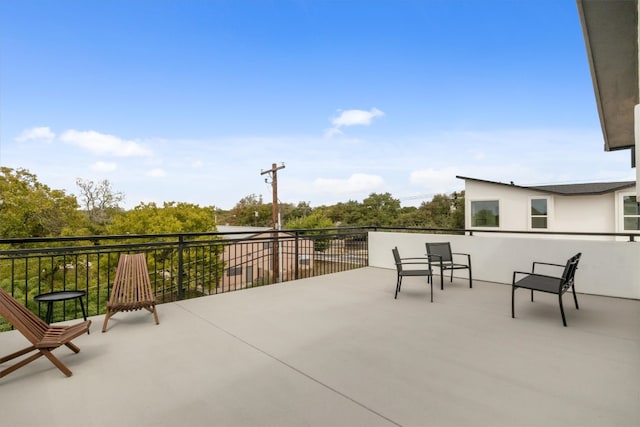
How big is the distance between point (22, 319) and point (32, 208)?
1931cm

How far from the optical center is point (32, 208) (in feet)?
54.0

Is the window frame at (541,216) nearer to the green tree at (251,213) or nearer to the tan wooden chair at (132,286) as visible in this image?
the tan wooden chair at (132,286)

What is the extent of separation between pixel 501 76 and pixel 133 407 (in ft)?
36.4

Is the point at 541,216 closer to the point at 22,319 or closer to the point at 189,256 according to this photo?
the point at 189,256

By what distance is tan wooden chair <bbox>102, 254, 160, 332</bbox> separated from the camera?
10.7 feet

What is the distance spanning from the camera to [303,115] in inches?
525

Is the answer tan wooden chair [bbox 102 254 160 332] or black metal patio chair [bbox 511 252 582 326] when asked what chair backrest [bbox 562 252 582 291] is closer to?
black metal patio chair [bbox 511 252 582 326]

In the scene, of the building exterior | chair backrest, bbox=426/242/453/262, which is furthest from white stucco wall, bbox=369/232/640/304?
the building exterior

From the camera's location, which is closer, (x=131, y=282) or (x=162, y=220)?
(x=131, y=282)

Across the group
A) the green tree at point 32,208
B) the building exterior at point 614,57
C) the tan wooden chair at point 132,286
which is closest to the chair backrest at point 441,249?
the building exterior at point 614,57

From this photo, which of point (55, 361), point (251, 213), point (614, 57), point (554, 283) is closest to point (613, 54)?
point (614, 57)

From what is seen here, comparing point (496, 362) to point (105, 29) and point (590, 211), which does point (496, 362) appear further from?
point (105, 29)

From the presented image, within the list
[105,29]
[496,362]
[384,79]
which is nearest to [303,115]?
[384,79]

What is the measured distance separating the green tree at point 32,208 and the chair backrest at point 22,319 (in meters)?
17.9
